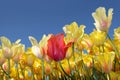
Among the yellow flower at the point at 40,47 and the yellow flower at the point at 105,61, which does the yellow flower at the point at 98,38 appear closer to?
the yellow flower at the point at 40,47

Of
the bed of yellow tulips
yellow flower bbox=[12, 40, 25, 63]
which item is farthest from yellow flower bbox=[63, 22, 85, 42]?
yellow flower bbox=[12, 40, 25, 63]

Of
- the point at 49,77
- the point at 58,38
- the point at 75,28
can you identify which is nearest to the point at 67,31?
the point at 75,28

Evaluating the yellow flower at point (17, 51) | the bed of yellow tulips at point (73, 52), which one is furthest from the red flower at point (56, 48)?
the yellow flower at point (17, 51)

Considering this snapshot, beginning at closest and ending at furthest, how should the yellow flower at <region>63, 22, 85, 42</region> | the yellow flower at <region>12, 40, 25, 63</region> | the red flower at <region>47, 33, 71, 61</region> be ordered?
the red flower at <region>47, 33, 71, 61</region>
the yellow flower at <region>63, 22, 85, 42</region>
the yellow flower at <region>12, 40, 25, 63</region>

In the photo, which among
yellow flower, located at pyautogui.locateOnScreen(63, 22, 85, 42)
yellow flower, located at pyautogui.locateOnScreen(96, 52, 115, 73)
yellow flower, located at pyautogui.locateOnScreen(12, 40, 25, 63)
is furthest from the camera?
yellow flower, located at pyautogui.locateOnScreen(12, 40, 25, 63)

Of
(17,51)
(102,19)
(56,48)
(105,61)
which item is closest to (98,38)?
(102,19)

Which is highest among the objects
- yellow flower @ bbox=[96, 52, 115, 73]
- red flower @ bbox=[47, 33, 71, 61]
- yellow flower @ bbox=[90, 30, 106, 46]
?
yellow flower @ bbox=[90, 30, 106, 46]

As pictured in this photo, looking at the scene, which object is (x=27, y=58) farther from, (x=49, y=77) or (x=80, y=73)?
(x=80, y=73)

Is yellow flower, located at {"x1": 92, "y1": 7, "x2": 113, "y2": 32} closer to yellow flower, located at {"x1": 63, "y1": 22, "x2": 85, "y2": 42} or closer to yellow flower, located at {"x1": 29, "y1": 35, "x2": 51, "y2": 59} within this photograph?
yellow flower, located at {"x1": 63, "y1": 22, "x2": 85, "y2": 42}
